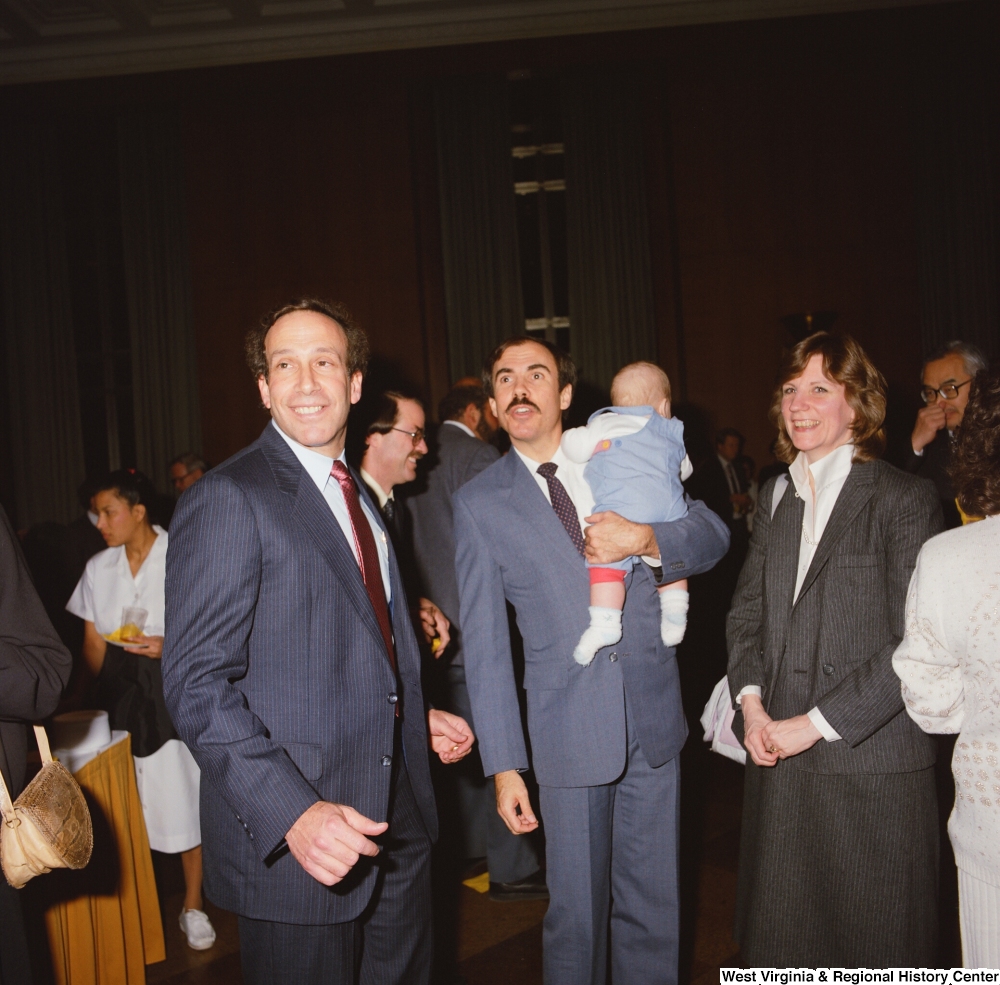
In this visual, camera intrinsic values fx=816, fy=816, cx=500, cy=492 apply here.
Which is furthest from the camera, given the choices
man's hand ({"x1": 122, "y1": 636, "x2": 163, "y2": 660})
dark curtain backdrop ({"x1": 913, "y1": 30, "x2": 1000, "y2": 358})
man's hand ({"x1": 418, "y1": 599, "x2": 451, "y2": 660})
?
dark curtain backdrop ({"x1": 913, "y1": 30, "x2": 1000, "y2": 358})

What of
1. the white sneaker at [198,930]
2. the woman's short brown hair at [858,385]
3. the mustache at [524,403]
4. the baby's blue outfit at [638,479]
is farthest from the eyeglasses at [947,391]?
the white sneaker at [198,930]

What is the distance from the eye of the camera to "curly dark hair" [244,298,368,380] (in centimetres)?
184

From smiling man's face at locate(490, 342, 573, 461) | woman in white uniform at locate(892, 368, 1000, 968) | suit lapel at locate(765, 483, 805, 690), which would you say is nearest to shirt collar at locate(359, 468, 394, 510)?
smiling man's face at locate(490, 342, 573, 461)

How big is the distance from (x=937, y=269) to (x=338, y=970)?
961 cm

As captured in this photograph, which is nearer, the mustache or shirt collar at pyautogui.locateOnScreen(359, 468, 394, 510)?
the mustache

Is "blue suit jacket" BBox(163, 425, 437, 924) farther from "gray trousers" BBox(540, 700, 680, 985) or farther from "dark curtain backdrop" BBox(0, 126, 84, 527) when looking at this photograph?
"dark curtain backdrop" BBox(0, 126, 84, 527)

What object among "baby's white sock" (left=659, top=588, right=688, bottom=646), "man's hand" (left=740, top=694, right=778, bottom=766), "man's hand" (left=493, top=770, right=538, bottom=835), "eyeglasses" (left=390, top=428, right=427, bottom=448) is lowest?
"man's hand" (left=493, top=770, right=538, bottom=835)

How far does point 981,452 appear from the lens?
160cm

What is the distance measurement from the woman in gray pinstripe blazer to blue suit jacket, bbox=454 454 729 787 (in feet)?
0.85

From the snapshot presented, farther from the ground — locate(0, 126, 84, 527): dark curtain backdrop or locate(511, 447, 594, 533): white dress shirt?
locate(0, 126, 84, 527): dark curtain backdrop

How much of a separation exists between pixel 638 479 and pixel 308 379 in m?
0.89

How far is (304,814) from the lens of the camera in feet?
4.61

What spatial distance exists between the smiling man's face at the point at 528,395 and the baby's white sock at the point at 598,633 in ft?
1.60

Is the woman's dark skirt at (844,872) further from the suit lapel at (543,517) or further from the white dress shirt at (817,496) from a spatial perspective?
the suit lapel at (543,517)
